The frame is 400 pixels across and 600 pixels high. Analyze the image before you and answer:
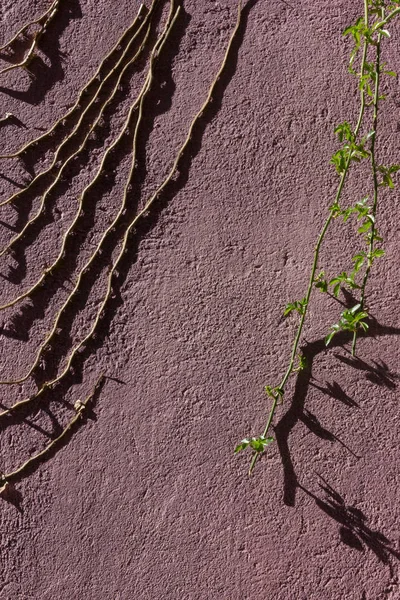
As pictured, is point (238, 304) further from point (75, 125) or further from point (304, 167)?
point (75, 125)

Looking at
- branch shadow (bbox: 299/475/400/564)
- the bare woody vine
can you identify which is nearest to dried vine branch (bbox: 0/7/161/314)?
the bare woody vine

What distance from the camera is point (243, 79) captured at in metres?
1.88

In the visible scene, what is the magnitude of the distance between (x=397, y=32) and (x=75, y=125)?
1059 millimetres

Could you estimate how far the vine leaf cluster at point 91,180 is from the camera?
1846mm

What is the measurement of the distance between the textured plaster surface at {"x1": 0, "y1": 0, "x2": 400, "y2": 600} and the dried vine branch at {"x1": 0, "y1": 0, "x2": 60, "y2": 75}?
0.04m

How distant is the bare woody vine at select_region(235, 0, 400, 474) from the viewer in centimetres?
168

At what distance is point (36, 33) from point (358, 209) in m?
1.17

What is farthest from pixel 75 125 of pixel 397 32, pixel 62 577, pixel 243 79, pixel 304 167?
pixel 62 577

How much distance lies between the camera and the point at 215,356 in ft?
5.98

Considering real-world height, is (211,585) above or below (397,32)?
below

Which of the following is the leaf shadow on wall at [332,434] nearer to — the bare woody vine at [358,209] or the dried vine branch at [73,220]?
the bare woody vine at [358,209]

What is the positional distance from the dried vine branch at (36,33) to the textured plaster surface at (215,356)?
0.14ft

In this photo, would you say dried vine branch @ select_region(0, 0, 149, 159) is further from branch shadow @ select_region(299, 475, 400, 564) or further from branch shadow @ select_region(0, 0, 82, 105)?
branch shadow @ select_region(299, 475, 400, 564)

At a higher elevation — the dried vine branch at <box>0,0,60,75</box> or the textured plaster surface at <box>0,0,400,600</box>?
the dried vine branch at <box>0,0,60,75</box>
